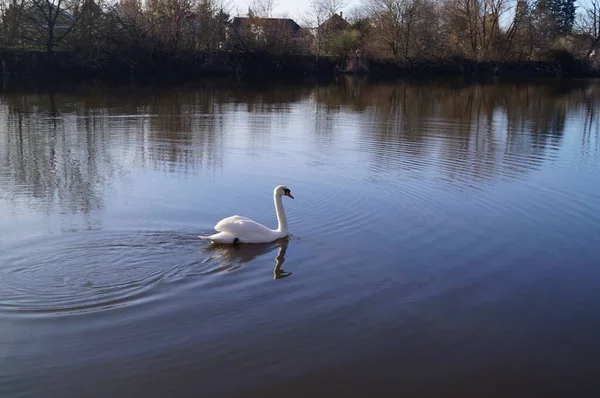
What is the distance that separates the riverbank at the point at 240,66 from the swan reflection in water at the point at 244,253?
1386 inches

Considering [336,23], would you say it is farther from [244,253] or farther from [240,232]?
[244,253]

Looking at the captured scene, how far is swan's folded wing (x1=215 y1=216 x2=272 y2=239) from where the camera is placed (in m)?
8.23

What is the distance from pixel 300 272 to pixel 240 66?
44353 millimetres

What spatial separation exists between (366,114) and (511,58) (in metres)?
42.2

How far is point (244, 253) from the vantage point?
27.0 ft

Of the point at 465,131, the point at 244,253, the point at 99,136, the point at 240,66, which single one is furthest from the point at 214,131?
the point at 240,66

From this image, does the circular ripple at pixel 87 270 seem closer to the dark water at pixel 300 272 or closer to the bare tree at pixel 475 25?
the dark water at pixel 300 272

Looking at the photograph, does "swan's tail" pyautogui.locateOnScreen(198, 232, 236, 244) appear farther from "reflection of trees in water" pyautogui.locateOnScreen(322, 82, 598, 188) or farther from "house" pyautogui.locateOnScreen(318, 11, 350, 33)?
"house" pyautogui.locateOnScreen(318, 11, 350, 33)

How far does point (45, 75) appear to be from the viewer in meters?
40.1

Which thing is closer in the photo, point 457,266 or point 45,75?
point 457,266

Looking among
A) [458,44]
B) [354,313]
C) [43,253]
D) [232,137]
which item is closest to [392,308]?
[354,313]

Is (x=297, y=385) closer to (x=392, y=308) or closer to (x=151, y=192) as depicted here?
(x=392, y=308)

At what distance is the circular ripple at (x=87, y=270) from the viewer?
641 cm

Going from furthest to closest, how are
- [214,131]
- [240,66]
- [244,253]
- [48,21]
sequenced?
1. [240,66]
2. [48,21]
3. [214,131]
4. [244,253]
